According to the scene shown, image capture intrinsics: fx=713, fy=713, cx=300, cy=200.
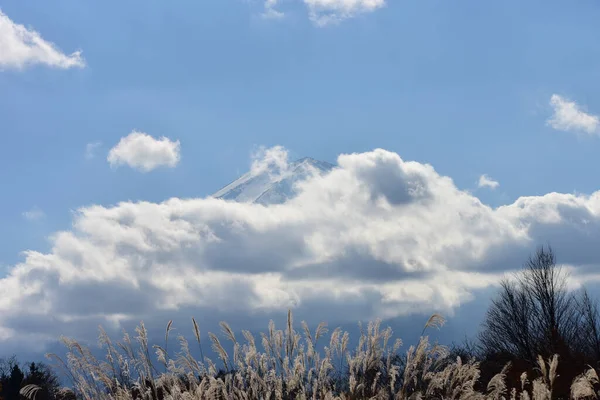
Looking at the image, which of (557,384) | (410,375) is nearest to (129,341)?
(410,375)

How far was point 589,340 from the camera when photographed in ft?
167

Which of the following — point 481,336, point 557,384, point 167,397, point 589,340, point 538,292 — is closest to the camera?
point 167,397

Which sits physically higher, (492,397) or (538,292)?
(538,292)

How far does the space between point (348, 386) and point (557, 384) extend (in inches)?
284

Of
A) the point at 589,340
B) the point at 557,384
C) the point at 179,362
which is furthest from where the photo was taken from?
the point at 589,340

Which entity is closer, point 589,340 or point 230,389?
point 230,389

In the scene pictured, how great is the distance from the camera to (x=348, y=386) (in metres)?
11.0

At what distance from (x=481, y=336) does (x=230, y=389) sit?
49171 millimetres

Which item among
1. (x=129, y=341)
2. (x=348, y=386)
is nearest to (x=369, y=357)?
(x=348, y=386)

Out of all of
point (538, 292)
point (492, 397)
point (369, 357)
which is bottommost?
point (492, 397)

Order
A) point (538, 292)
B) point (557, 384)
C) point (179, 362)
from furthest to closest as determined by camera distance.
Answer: point (538, 292) → point (557, 384) → point (179, 362)

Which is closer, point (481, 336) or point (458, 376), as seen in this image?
point (458, 376)

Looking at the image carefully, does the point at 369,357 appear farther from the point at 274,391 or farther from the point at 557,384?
the point at 557,384

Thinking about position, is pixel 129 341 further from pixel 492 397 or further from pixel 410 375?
pixel 492 397
